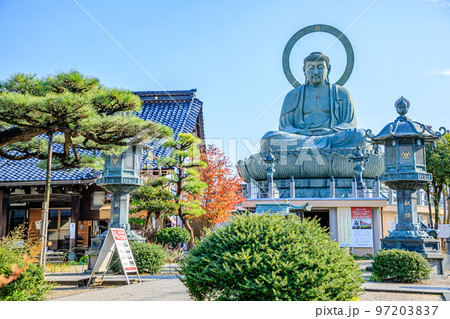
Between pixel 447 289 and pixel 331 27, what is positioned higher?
pixel 331 27

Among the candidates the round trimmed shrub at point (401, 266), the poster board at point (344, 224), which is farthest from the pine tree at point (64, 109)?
the poster board at point (344, 224)

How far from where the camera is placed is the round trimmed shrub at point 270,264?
3.74 meters

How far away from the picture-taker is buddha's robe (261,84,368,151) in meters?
17.0

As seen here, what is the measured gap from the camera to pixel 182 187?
12430 millimetres

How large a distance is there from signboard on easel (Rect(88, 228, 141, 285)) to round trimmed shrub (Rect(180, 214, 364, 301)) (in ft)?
11.1

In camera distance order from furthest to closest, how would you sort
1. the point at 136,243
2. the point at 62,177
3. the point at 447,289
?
the point at 62,177 → the point at 136,243 → the point at 447,289

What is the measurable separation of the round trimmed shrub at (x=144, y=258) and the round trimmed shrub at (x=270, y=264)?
5.00 metres

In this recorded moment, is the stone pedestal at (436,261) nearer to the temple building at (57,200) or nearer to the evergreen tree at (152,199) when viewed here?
the evergreen tree at (152,199)

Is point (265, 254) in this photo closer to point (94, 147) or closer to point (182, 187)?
point (94, 147)

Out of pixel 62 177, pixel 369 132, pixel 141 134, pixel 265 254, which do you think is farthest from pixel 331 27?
pixel 265 254

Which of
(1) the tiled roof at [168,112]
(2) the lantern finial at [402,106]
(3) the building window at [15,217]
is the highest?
(1) the tiled roof at [168,112]

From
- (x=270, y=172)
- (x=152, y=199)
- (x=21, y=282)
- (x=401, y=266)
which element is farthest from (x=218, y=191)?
(x=21, y=282)

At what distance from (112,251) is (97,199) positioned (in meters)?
7.03

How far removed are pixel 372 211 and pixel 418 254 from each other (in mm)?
5917
